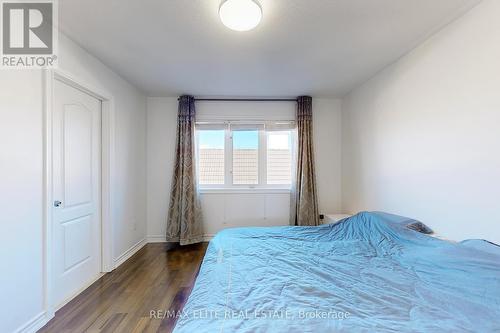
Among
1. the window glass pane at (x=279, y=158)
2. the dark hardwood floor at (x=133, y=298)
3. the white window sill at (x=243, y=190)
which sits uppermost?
the window glass pane at (x=279, y=158)

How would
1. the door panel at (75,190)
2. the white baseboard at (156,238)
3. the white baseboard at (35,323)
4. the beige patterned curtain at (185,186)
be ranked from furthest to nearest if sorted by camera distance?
1. the white baseboard at (156,238)
2. the beige patterned curtain at (185,186)
3. the door panel at (75,190)
4. the white baseboard at (35,323)

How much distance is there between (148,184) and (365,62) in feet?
11.8

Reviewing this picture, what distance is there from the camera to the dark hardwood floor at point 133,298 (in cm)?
183

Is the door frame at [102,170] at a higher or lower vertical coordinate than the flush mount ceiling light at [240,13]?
lower

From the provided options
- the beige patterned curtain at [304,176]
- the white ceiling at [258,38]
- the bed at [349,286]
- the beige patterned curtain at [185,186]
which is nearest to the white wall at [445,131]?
the white ceiling at [258,38]

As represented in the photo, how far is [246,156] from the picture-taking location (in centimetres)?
396

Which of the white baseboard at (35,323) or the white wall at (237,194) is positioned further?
the white wall at (237,194)

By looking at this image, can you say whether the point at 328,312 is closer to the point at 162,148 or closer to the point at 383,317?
the point at 383,317

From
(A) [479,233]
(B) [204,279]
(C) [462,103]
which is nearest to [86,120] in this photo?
(B) [204,279]

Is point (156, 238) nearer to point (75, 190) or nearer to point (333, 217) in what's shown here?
point (75, 190)

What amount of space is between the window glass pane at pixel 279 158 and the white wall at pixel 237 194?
0.26m

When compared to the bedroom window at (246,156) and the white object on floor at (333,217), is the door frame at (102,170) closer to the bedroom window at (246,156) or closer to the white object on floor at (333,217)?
the bedroom window at (246,156)

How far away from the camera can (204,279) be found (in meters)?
1.40

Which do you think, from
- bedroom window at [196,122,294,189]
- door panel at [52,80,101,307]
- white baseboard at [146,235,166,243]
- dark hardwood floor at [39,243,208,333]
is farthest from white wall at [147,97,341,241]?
door panel at [52,80,101,307]
